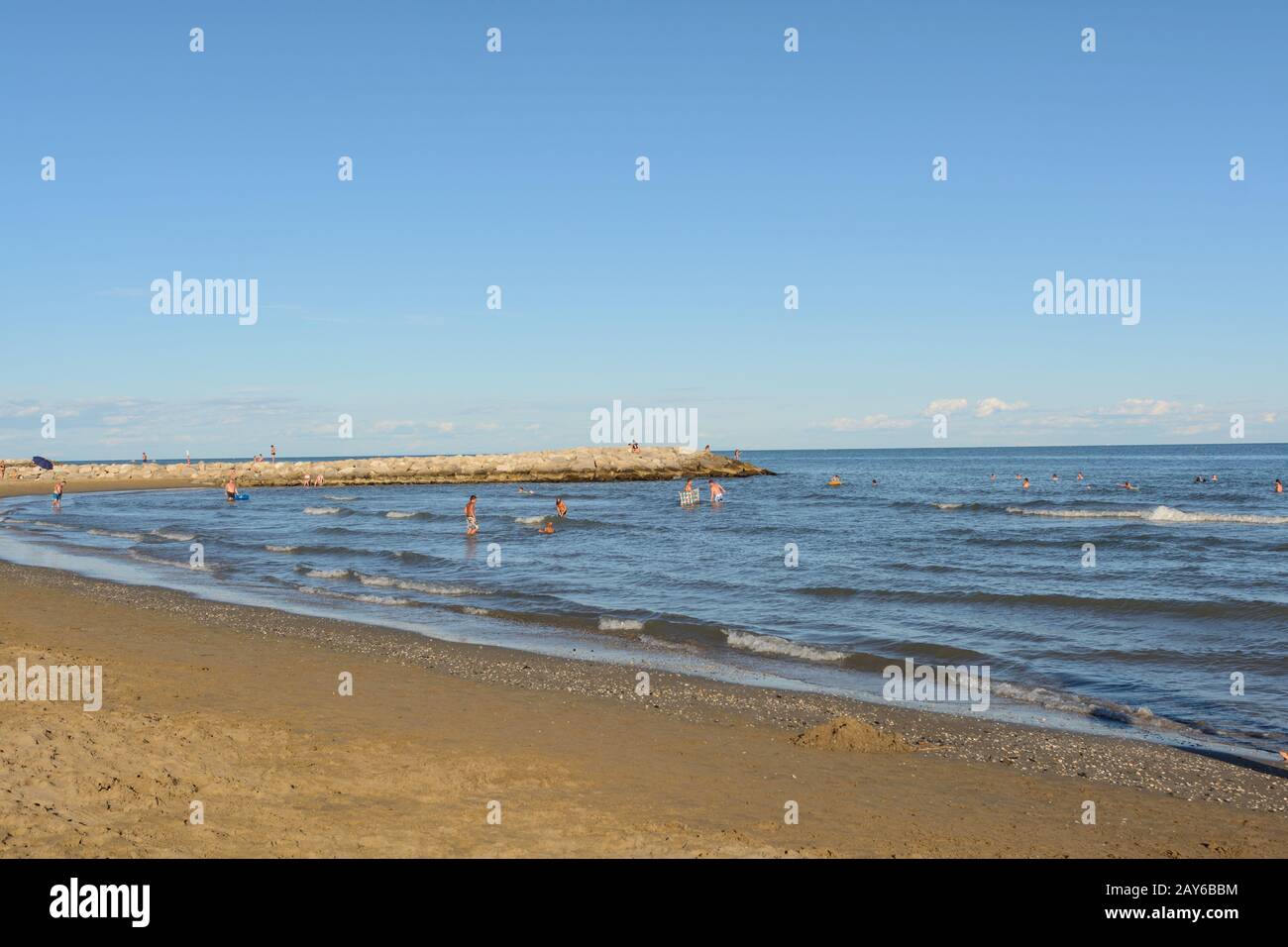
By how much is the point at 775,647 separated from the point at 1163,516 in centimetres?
3315

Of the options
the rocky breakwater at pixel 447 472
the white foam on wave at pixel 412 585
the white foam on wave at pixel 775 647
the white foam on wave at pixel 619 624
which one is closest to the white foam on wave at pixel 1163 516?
the white foam on wave at pixel 775 647

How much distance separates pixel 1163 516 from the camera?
42.4 metres

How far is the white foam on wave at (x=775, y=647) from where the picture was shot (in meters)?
15.8

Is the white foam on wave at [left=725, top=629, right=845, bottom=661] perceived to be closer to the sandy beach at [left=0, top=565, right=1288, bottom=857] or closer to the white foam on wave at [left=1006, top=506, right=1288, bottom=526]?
the sandy beach at [left=0, top=565, right=1288, bottom=857]

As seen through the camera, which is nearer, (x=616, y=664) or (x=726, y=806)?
(x=726, y=806)

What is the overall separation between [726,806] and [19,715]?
6.81 metres

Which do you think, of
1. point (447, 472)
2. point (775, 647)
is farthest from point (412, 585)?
point (447, 472)

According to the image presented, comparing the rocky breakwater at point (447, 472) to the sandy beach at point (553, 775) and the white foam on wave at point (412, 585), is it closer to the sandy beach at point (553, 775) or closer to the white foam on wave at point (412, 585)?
the white foam on wave at point (412, 585)

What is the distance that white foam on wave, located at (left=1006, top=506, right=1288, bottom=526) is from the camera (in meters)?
40.2

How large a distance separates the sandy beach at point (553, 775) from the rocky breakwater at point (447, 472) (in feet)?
236
